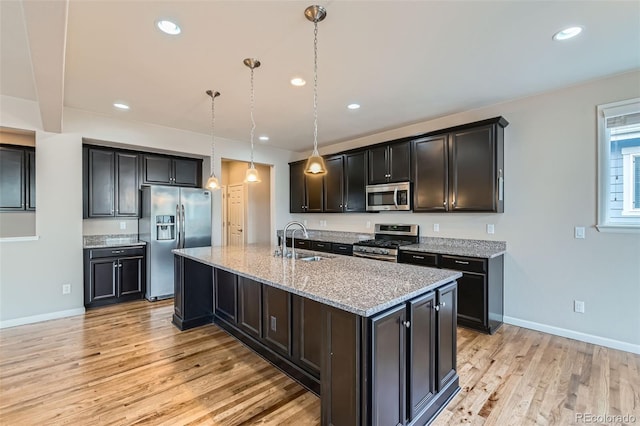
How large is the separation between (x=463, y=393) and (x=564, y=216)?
7.38 ft

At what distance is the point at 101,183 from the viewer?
4.41 meters

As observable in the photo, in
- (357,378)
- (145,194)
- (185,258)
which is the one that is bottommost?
(357,378)

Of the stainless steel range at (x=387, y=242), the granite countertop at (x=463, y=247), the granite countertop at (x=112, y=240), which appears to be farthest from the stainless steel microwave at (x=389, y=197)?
the granite countertop at (x=112, y=240)

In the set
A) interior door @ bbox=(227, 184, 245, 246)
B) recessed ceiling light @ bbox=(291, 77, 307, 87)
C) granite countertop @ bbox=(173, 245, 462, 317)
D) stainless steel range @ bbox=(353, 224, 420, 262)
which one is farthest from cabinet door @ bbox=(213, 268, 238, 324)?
interior door @ bbox=(227, 184, 245, 246)

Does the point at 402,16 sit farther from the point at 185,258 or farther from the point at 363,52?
the point at 185,258

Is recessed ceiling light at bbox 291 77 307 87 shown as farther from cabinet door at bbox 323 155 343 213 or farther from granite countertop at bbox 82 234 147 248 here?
granite countertop at bbox 82 234 147 248

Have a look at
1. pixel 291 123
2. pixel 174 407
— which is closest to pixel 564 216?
pixel 291 123

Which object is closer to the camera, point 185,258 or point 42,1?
point 42,1

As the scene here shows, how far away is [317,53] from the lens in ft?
7.93

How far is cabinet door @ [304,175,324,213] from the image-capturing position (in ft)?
18.0

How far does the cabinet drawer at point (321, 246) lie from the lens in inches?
194

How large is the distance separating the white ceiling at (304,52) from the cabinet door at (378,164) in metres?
0.82

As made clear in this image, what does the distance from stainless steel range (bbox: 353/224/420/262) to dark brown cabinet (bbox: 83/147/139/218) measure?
3.63 m

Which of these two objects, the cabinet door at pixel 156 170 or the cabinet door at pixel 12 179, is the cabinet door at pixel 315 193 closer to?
the cabinet door at pixel 156 170
